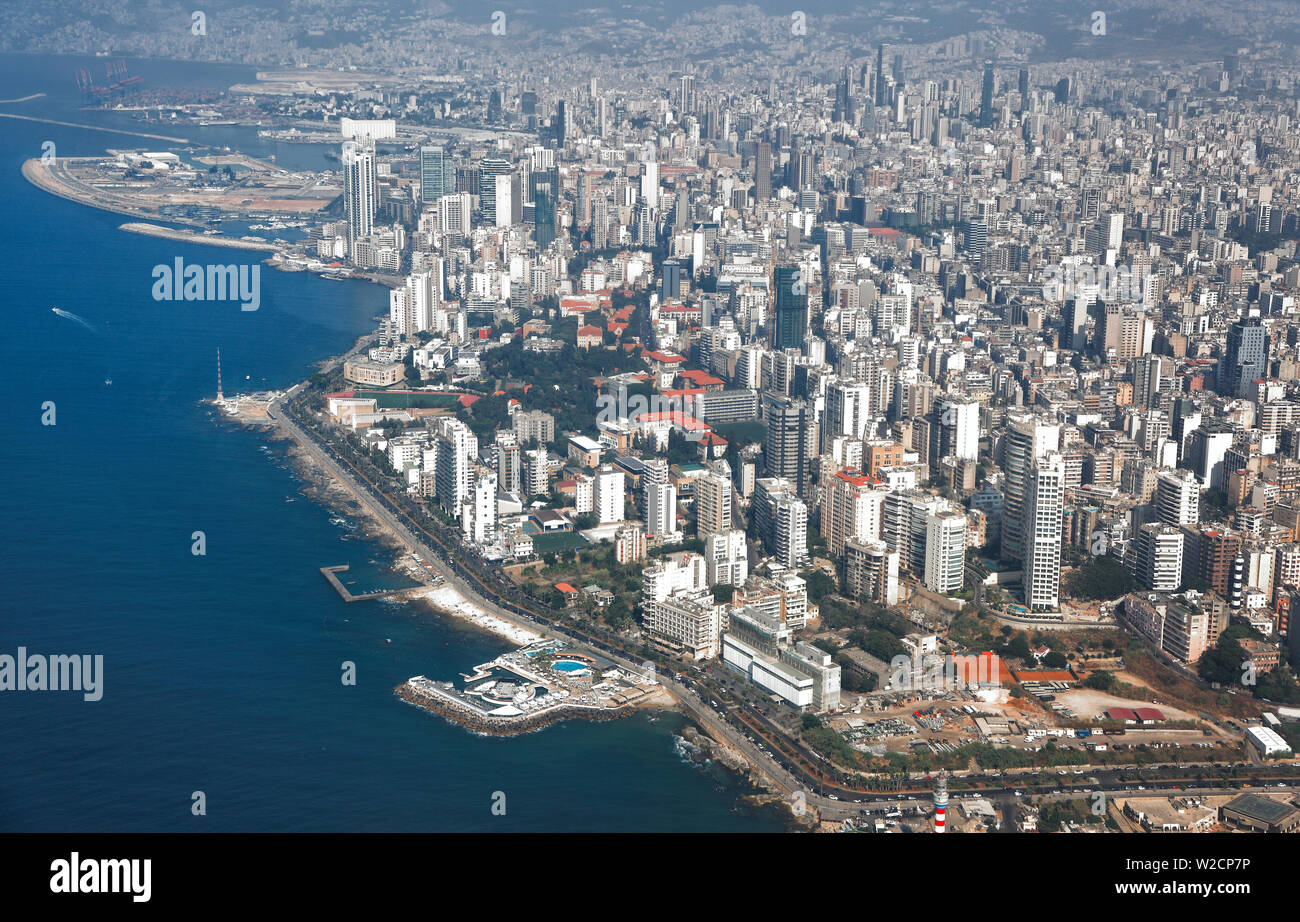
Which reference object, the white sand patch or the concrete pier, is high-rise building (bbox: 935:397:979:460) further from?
the concrete pier

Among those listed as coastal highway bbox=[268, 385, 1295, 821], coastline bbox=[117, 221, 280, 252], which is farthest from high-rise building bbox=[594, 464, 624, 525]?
coastline bbox=[117, 221, 280, 252]

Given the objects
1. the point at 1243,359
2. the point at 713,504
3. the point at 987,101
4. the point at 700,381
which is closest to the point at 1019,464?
the point at 713,504

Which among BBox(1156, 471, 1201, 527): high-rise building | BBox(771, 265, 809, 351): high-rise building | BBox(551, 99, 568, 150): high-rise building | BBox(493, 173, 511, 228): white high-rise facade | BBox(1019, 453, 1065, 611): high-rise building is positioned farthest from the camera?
BBox(551, 99, 568, 150): high-rise building

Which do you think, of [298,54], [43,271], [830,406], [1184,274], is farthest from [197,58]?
[830,406]

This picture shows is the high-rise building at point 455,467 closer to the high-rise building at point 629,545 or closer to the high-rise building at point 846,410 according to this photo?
Answer: the high-rise building at point 629,545

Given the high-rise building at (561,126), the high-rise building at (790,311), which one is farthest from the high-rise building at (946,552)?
the high-rise building at (561,126)

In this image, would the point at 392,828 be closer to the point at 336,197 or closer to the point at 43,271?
the point at 43,271
